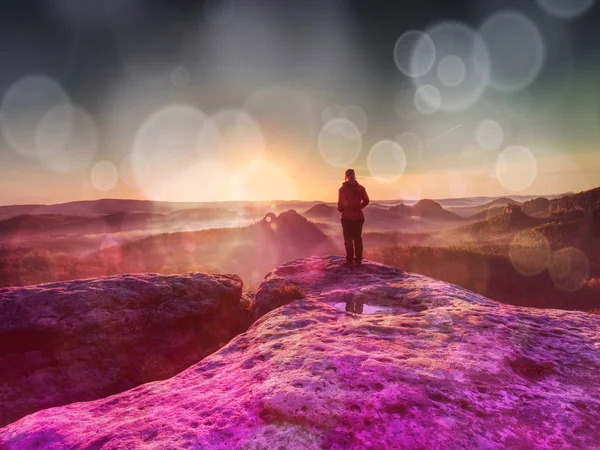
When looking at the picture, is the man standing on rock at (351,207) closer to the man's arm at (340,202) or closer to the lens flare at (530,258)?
the man's arm at (340,202)

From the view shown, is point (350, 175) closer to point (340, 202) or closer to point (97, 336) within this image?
point (340, 202)

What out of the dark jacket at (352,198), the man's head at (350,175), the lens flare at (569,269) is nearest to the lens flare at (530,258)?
the lens flare at (569,269)

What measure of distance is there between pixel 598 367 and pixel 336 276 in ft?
19.4

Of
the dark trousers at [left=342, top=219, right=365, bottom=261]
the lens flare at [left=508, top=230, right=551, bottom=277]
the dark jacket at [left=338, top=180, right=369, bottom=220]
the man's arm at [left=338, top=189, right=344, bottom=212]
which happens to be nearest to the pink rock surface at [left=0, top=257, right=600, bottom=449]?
the dark trousers at [left=342, top=219, right=365, bottom=261]

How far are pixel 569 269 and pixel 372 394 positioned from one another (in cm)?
1767

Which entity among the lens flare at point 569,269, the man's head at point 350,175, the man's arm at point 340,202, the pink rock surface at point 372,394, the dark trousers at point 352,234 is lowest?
the lens flare at point 569,269

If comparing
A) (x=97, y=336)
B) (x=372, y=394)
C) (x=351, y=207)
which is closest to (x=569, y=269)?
(x=351, y=207)

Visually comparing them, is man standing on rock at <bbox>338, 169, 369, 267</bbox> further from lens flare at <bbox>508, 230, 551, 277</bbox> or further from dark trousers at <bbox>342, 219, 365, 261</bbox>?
lens flare at <bbox>508, 230, 551, 277</bbox>

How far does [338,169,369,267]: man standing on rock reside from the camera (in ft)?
32.2

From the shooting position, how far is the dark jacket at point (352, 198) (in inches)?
386

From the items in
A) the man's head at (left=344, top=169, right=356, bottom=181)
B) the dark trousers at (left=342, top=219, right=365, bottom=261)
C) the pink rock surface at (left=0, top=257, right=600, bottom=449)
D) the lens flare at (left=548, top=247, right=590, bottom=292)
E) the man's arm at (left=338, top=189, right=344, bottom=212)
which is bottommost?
the lens flare at (left=548, top=247, right=590, bottom=292)

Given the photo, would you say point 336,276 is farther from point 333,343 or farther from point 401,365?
point 401,365

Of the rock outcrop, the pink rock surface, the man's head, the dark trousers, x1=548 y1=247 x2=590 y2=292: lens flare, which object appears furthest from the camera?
x1=548 y1=247 x2=590 y2=292: lens flare

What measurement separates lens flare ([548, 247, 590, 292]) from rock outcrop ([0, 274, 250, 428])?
1473 cm
